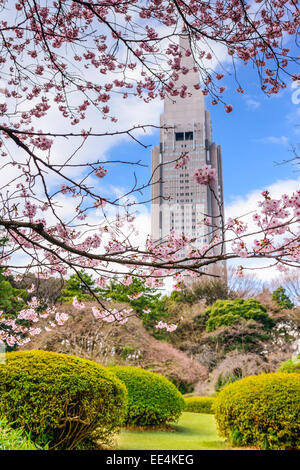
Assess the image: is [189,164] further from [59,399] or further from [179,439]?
[59,399]

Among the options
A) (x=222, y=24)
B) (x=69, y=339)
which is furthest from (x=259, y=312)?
(x=222, y=24)

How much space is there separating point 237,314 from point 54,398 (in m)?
14.2

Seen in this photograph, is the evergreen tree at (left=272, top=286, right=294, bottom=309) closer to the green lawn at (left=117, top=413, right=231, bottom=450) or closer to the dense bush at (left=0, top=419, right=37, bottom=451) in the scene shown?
the green lawn at (left=117, top=413, right=231, bottom=450)

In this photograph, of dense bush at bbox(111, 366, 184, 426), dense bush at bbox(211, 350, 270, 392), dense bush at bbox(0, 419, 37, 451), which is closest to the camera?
dense bush at bbox(0, 419, 37, 451)

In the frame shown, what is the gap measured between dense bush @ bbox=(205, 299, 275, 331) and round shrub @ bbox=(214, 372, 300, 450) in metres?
11.7

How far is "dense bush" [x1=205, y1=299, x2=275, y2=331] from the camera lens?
17031 millimetres

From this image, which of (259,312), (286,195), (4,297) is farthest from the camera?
(259,312)

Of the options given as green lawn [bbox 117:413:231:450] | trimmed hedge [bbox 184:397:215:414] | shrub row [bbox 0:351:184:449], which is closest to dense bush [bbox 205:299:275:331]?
trimmed hedge [bbox 184:397:215:414]

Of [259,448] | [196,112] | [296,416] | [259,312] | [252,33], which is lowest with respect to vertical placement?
[259,448]

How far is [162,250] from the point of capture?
3145 mm

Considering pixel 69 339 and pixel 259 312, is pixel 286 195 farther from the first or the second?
pixel 259 312

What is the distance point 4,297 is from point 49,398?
10.9 metres

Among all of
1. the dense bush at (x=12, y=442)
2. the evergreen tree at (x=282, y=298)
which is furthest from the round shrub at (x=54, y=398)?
the evergreen tree at (x=282, y=298)

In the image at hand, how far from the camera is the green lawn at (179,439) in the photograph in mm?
5535
